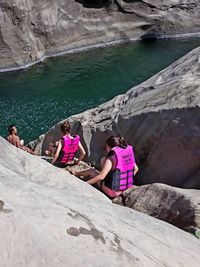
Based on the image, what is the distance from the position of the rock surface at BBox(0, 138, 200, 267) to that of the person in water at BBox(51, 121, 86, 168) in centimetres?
583

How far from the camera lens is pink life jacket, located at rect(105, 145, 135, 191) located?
8234 millimetres

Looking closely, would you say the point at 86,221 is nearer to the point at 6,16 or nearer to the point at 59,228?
Result: the point at 59,228

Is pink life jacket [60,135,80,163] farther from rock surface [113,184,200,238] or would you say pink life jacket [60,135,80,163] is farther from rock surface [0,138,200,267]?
rock surface [0,138,200,267]

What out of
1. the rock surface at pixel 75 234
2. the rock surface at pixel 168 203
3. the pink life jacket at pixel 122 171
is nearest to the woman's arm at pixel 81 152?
the pink life jacket at pixel 122 171

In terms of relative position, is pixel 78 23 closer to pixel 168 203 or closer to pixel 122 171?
pixel 122 171

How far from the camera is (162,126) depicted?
30.6 feet

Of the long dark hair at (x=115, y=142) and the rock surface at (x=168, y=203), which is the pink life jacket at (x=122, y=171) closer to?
the long dark hair at (x=115, y=142)

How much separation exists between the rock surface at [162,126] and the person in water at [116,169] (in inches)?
41.0

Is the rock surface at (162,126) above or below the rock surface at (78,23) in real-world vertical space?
above

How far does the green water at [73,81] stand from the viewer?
21.3 metres

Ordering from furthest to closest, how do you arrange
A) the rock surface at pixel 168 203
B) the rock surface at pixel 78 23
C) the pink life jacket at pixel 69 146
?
the rock surface at pixel 78 23 < the pink life jacket at pixel 69 146 < the rock surface at pixel 168 203

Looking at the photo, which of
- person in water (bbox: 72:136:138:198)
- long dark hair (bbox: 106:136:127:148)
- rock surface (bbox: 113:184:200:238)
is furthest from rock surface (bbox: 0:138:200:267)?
long dark hair (bbox: 106:136:127:148)

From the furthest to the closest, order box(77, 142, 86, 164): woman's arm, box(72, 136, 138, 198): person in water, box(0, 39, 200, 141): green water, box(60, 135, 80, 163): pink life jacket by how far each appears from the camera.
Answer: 1. box(0, 39, 200, 141): green water
2. box(77, 142, 86, 164): woman's arm
3. box(60, 135, 80, 163): pink life jacket
4. box(72, 136, 138, 198): person in water

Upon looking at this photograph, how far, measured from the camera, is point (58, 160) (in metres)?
11.6
